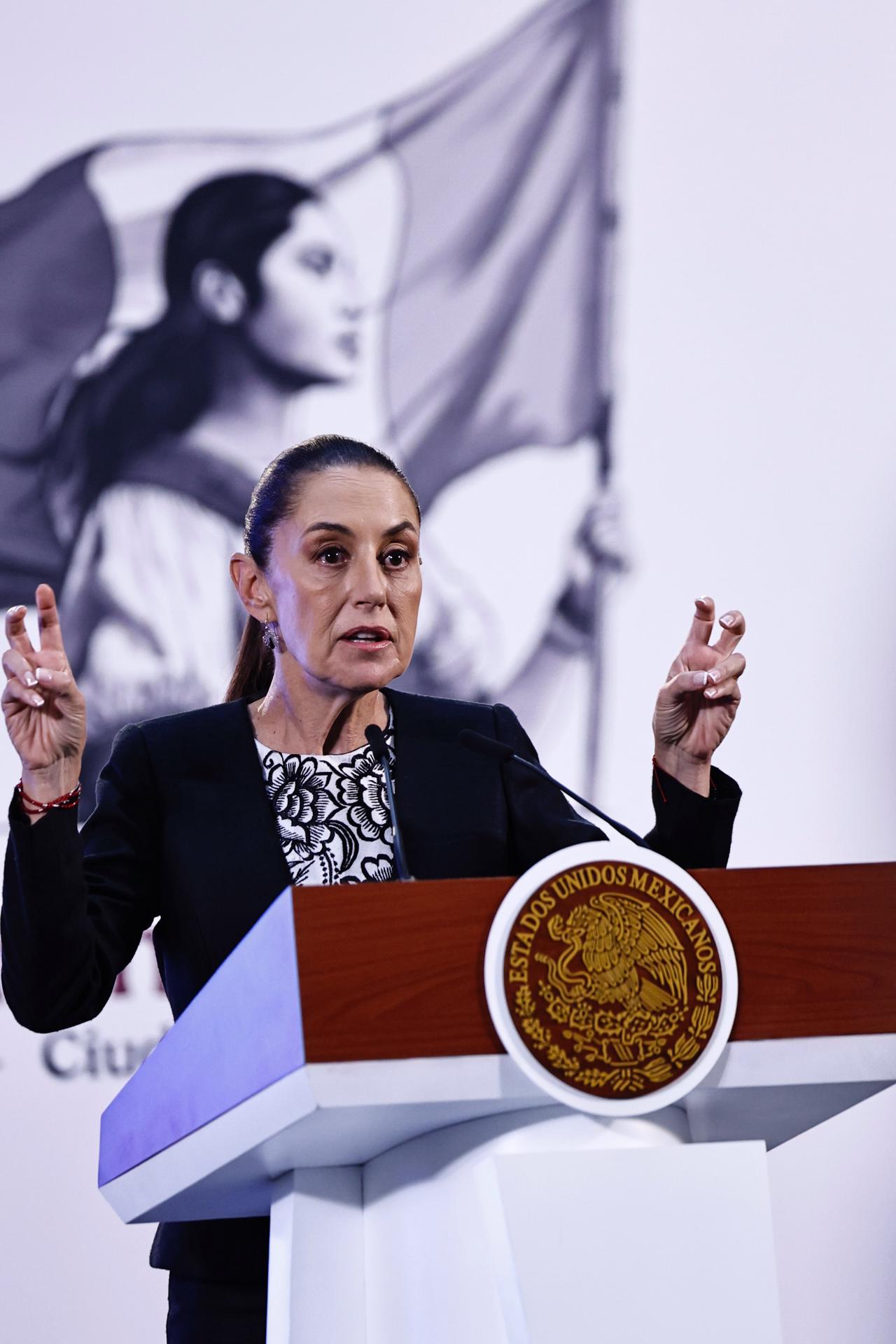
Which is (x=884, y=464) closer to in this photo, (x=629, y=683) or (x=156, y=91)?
(x=629, y=683)

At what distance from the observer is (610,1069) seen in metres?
1.03

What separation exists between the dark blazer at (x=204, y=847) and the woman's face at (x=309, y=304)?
1518mm

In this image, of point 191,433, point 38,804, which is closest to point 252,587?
point 38,804

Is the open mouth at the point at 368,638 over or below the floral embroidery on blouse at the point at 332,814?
over

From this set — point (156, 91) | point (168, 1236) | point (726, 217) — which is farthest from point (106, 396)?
point (168, 1236)

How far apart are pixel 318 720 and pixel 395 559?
0.77ft

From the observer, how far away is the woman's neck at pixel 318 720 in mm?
1843

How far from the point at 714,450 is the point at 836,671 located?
582mm

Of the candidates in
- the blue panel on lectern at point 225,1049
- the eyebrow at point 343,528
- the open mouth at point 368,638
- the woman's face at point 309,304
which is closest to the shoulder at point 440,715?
the open mouth at point 368,638

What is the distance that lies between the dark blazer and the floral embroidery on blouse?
4 cm

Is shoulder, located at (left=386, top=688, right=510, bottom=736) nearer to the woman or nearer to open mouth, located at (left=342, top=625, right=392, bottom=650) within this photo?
open mouth, located at (left=342, top=625, right=392, bottom=650)

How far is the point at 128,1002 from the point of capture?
2895 millimetres

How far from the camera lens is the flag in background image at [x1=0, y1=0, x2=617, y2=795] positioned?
3084 millimetres

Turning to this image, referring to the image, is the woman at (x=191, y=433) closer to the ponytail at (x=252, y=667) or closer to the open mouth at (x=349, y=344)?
the open mouth at (x=349, y=344)
